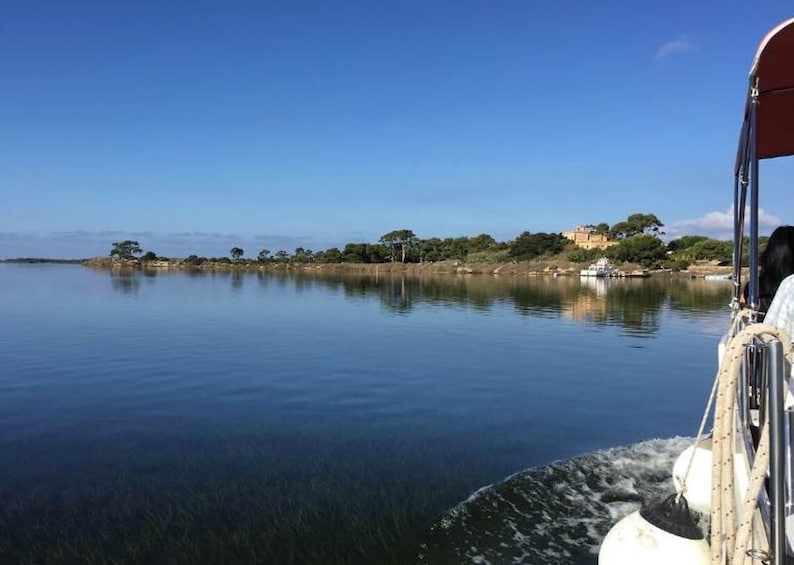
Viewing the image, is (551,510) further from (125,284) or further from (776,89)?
(125,284)

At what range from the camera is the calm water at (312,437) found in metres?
7.15

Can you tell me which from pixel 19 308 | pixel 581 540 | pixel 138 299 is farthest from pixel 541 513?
pixel 138 299

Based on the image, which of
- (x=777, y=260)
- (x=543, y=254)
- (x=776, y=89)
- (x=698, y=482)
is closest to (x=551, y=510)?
(x=698, y=482)

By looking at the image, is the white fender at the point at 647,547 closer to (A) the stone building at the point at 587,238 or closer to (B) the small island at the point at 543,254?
(B) the small island at the point at 543,254

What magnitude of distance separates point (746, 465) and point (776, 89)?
4.77 m

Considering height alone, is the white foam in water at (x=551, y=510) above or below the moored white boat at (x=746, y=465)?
below

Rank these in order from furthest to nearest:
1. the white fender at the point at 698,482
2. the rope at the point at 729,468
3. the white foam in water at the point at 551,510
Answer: the white foam in water at the point at 551,510
the white fender at the point at 698,482
the rope at the point at 729,468

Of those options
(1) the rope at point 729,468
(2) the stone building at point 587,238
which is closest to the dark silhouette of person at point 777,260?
(1) the rope at point 729,468

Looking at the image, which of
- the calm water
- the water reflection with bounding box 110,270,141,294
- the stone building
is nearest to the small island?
the stone building

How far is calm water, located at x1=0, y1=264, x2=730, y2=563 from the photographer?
715 cm

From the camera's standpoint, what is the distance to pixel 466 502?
26.9 feet

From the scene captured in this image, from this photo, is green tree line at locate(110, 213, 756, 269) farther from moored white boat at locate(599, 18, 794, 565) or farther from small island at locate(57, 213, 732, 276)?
moored white boat at locate(599, 18, 794, 565)

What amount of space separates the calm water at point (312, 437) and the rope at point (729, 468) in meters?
3.26

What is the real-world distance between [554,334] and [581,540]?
20.8 m
